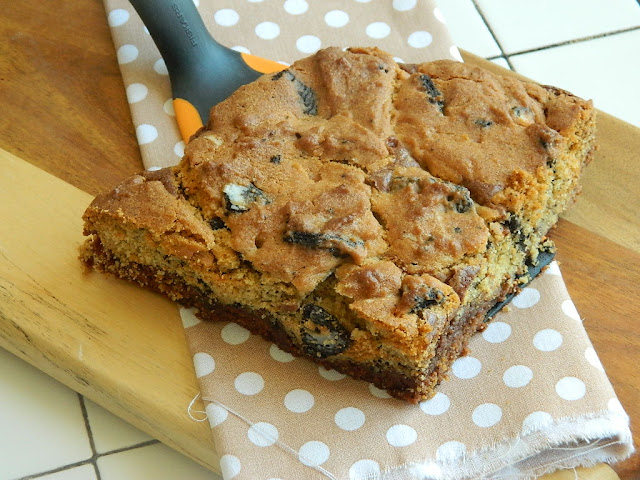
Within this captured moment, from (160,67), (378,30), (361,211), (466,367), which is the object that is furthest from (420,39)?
(466,367)

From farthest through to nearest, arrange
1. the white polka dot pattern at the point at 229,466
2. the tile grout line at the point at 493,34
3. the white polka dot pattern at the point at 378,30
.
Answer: the tile grout line at the point at 493,34 → the white polka dot pattern at the point at 378,30 → the white polka dot pattern at the point at 229,466

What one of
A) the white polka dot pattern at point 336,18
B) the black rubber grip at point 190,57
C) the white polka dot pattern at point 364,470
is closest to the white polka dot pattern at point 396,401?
the white polka dot pattern at point 364,470

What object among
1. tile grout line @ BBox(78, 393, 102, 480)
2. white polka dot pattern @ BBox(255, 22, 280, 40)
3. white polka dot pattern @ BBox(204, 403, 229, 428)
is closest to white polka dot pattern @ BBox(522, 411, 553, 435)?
white polka dot pattern @ BBox(204, 403, 229, 428)

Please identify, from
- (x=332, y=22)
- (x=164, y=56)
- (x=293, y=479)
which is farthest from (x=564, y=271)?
(x=164, y=56)

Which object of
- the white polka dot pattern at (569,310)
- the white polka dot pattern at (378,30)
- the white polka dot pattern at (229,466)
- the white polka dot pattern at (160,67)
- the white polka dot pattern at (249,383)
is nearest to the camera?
the white polka dot pattern at (229,466)

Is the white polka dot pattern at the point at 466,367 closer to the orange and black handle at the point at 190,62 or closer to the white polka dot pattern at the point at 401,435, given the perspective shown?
the white polka dot pattern at the point at 401,435

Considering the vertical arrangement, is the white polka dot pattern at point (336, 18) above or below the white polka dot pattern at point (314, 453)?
above

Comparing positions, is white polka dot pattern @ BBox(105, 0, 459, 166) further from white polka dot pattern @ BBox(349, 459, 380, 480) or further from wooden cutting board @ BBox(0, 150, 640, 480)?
white polka dot pattern @ BBox(349, 459, 380, 480)

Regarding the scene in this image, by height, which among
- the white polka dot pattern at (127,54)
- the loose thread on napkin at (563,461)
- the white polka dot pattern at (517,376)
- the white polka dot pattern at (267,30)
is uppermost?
the white polka dot pattern at (127,54)
